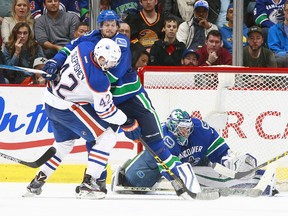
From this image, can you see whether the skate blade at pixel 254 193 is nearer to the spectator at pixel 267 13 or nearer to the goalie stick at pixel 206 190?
the goalie stick at pixel 206 190

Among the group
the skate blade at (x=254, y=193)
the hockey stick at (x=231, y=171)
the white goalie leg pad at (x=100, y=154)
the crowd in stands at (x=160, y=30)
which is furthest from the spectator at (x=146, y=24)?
the white goalie leg pad at (x=100, y=154)

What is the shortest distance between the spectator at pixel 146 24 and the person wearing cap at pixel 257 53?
32.6 inches

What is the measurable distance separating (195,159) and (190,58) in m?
1.45

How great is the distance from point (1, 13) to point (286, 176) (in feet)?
9.42

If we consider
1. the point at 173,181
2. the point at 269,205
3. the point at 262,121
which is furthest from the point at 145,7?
the point at 269,205

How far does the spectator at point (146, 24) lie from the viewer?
8.21 metres

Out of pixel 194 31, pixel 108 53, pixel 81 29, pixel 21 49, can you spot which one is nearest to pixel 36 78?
pixel 21 49

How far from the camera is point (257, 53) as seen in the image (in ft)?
25.9

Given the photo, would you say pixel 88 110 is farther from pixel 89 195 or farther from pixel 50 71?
pixel 89 195

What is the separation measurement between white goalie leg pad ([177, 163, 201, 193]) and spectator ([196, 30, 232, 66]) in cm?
191

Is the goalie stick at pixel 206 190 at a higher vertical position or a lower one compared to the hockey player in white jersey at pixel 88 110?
lower

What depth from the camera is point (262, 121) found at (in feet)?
23.4

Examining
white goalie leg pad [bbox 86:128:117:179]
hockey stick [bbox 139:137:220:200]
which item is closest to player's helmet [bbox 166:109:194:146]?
hockey stick [bbox 139:137:220:200]

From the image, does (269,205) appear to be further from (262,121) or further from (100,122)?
(262,121)
